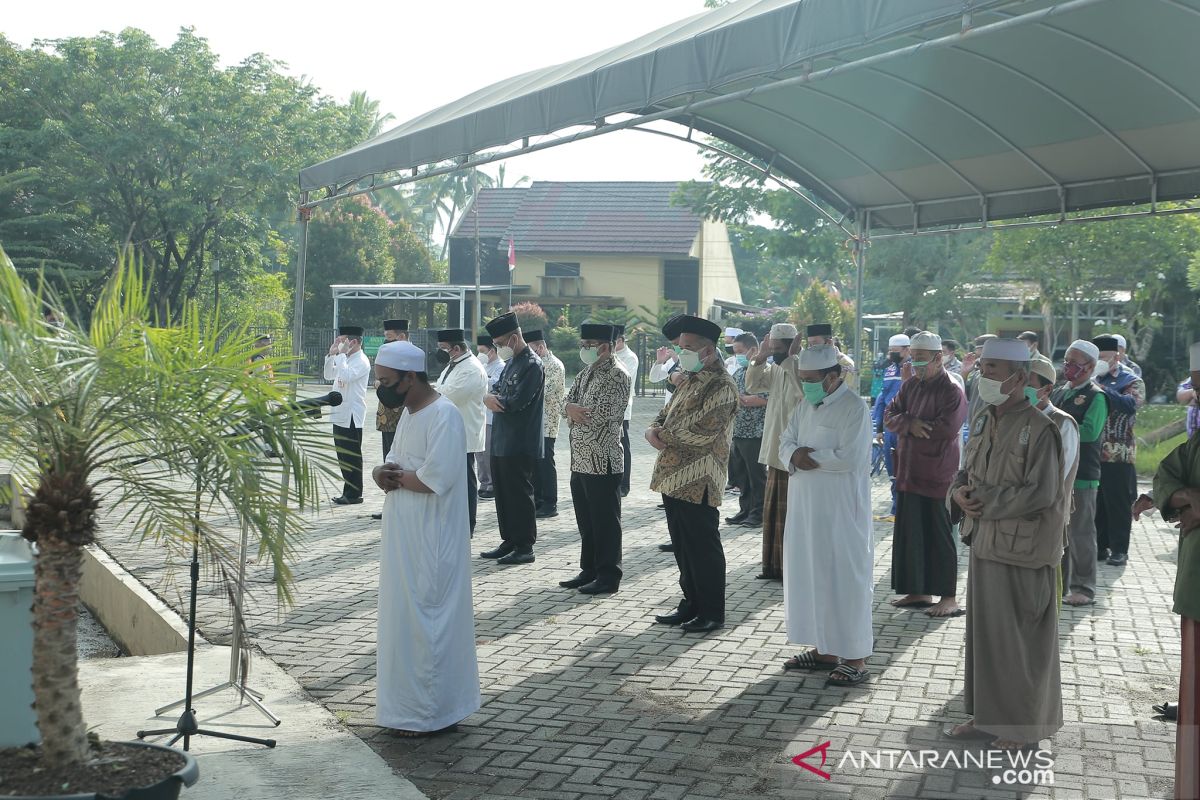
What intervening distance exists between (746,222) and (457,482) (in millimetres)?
30217

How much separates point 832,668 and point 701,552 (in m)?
1.14

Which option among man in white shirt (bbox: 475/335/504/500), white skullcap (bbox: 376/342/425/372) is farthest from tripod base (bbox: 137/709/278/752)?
man in white shirt (bbox: 475/335/504/500)

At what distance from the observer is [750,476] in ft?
38.9

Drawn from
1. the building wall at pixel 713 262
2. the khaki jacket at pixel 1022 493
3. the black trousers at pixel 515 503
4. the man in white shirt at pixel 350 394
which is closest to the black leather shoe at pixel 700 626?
the khaki jacket at pixel 1022 493

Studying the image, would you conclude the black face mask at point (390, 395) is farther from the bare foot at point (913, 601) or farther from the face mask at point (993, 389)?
the bare foot at point (913, 601)

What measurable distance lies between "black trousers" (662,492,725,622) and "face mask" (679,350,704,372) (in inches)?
32.3

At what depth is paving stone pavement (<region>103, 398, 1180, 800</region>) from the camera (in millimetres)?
5074

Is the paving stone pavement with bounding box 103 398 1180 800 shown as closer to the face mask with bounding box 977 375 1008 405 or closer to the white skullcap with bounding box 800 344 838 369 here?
the face mask with bounding box 977 375 1008 405

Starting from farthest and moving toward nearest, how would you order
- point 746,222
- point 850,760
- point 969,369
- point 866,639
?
point 746,222
point 969,369
point 866,639
point 850,760

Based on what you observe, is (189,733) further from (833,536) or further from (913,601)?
(913,601)

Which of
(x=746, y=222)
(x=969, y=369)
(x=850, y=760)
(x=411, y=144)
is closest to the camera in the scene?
(x=850, y=760)

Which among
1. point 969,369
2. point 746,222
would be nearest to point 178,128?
point 746,222

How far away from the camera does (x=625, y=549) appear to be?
10633 millimetres

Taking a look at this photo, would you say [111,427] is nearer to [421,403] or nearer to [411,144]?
[421,403]
